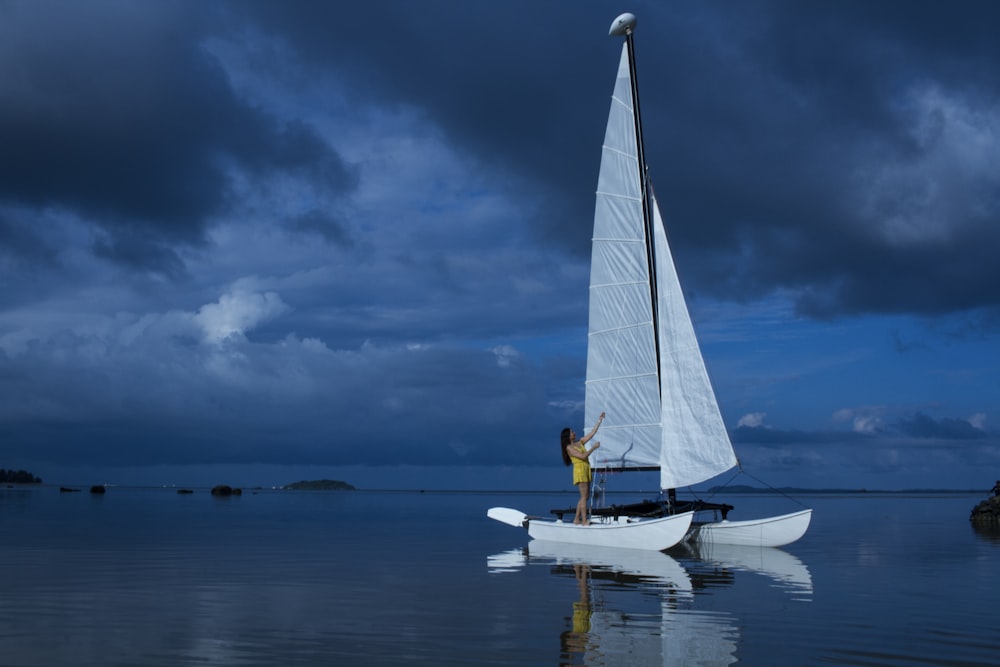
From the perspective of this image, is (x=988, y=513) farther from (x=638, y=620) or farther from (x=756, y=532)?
(x=638, y=620)

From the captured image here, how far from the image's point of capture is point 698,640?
11.9m

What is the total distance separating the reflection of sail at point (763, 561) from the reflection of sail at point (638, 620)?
192cm

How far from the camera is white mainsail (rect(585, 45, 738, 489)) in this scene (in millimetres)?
30359

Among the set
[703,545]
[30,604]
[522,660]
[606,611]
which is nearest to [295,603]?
[30,604]

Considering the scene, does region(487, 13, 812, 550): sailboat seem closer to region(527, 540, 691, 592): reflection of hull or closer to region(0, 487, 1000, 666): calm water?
region(527, 540, 691, 592): reflection of hull

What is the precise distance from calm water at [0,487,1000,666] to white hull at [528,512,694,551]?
2.32ft

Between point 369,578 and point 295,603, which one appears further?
point 369,578

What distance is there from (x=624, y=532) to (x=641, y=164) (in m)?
13.4

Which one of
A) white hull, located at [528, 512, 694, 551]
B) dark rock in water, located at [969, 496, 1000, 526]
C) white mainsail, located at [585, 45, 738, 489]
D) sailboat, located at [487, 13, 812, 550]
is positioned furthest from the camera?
dark rock in water, located at [969, 496, 1000, 526]

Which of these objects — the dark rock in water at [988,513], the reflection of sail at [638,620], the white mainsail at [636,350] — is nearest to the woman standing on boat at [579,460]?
the white mainsail at [636,350]

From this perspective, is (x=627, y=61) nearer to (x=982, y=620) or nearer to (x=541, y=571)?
(x=541, y=571)

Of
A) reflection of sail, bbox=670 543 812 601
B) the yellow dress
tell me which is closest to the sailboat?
reflection of sail, bbox=670 543 812 601

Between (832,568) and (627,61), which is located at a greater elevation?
(627,61)

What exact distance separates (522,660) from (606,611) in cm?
427
